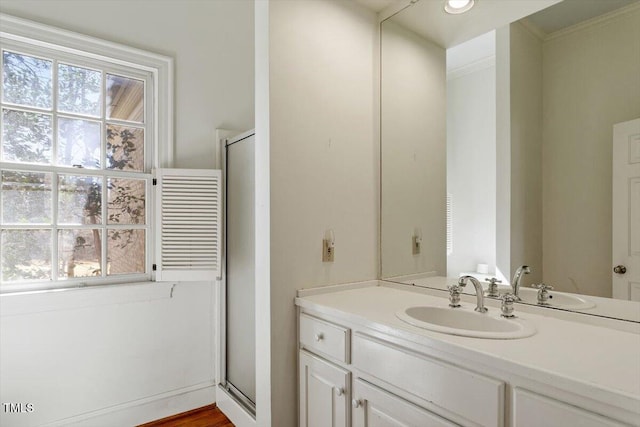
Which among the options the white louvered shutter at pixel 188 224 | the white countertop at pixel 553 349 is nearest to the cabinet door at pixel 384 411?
the white countertop at pixel 553 349

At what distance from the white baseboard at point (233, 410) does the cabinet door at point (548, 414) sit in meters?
1.54

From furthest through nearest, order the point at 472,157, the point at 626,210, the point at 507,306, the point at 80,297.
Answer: the point at 80,297, the point at 472,157, the point at 507,306, the point at 626,210

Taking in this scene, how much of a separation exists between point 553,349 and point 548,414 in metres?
0.19

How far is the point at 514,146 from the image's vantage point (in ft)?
4.92

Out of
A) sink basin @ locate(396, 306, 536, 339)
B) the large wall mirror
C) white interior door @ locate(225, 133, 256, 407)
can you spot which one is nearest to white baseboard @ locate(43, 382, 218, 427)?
white interior door @ locate(225, 133, 256, 407)

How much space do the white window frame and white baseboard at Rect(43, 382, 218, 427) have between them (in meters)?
0.74

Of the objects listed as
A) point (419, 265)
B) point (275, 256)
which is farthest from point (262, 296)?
point (419, 265)

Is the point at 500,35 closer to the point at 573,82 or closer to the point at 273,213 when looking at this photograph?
the point at 573,82

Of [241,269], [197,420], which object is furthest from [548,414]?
[197,420]

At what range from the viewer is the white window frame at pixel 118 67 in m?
1.95

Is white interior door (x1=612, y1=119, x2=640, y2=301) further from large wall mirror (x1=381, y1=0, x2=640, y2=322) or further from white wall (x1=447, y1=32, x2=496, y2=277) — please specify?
white wall (x1=447, y1=32, x2=496, y2=277)

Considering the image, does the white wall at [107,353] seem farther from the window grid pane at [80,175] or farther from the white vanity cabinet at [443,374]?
the white vanity cabinet at [443,374]

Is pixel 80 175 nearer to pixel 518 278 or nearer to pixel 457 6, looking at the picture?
pixel 457 6

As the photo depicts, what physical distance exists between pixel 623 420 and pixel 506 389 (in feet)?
0.79
